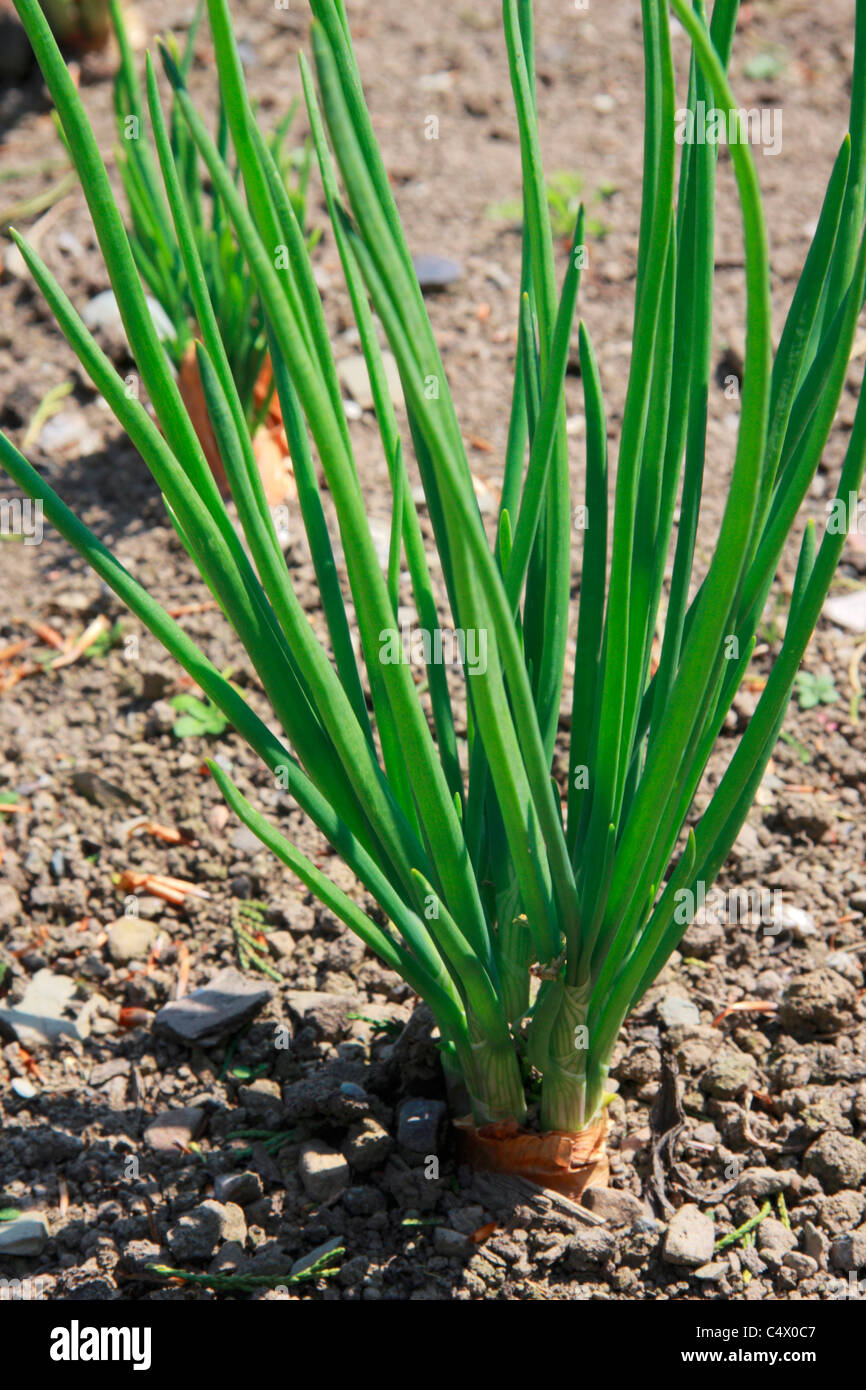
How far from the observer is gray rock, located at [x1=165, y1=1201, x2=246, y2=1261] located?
1159 mm

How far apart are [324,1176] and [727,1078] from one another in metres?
0.43

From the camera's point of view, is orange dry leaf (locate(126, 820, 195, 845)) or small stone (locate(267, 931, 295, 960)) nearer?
small stone (locate(267, 931, 295, 960))

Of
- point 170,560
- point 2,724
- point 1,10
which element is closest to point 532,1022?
point 2,724

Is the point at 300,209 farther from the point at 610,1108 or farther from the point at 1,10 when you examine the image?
the point at 1,10

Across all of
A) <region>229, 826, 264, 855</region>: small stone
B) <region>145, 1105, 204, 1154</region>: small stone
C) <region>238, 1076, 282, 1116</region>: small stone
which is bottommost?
<region>145, 1105, 204, 1154</region>: small stone

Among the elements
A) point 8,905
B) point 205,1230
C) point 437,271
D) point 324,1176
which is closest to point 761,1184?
point 324,1176

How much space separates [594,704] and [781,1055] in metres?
0.55

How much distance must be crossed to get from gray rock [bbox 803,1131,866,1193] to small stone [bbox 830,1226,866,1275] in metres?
0.06

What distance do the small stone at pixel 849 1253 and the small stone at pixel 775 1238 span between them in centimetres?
4

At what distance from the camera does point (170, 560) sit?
80.3 inches

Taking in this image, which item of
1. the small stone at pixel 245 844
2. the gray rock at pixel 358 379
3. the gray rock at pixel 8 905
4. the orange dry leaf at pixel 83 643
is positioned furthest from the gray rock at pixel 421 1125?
the gray rock at pixel 358 379

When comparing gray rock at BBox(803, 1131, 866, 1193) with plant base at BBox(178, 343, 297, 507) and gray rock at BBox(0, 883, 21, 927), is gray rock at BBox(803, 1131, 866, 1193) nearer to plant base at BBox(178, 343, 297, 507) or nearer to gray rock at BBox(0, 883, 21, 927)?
gray rock at BBox(0, 883, 21, 927)

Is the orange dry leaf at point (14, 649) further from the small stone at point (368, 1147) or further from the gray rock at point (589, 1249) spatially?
the gray rock at point (589, 1249)

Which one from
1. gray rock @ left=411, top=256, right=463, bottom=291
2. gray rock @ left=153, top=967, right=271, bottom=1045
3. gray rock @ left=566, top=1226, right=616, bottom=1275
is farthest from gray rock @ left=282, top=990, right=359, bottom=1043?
gray rock @ left=411, top=256, right=463, bottom=291
